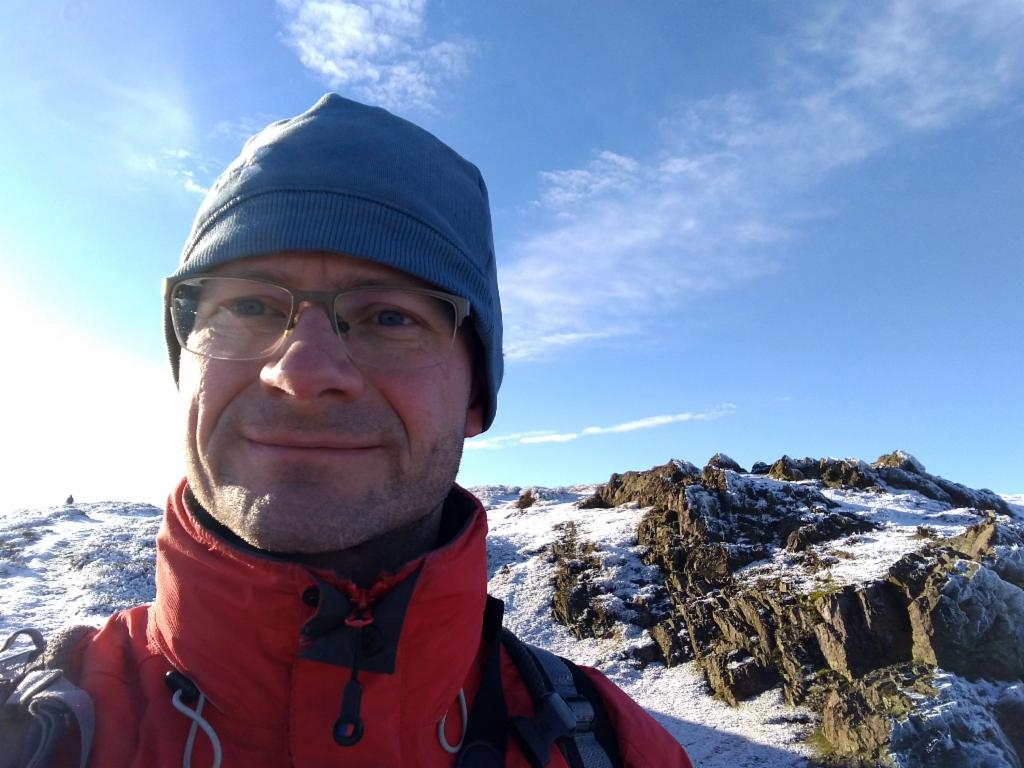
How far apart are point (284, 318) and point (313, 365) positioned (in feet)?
0.82

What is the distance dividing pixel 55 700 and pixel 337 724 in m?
0.67

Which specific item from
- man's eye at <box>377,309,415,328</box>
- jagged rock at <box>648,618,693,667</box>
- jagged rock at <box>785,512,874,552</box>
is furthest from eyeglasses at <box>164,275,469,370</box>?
jagged rock at <box>785,512,874,552</box>

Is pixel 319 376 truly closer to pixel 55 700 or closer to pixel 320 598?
pixel 320 598

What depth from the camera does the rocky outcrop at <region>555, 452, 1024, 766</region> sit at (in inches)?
389

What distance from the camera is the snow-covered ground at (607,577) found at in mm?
10266

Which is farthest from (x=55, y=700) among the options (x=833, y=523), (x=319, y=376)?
(x=833, y=523)

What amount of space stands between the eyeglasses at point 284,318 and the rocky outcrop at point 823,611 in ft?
33.8

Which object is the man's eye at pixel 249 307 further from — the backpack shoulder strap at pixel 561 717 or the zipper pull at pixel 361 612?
the backpack shoulder strap at pixel 561 717

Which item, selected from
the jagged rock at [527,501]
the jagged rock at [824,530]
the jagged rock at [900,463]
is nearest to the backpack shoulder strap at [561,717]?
the jagged rock at [824,530]

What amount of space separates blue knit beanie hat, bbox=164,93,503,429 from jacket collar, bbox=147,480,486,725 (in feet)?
2.78

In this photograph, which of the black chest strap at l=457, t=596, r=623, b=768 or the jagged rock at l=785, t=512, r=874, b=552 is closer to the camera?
the black chest strap at l=457, t=596, r=623, b=768

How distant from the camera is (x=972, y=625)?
1043 cm

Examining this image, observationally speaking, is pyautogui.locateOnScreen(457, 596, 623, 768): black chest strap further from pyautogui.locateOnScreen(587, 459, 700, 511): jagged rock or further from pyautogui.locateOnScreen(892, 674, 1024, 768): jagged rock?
pyautogui.locateOnScreen(587, 459, 700, 511): jagged rock

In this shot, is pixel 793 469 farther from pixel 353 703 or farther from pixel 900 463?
pixel 353 703
